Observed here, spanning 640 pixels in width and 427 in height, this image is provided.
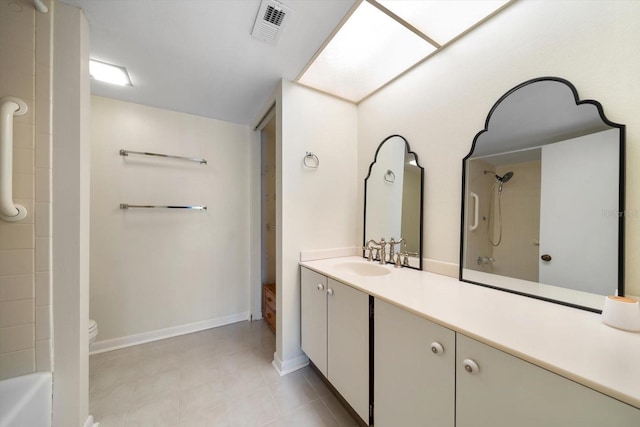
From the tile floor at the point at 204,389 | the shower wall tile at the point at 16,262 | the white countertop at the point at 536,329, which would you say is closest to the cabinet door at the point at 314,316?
the tile floor at the point at 204,389

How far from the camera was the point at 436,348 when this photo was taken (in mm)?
776

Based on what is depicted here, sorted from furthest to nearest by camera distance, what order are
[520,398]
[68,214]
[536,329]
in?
[68,214] < [536,329] < [520,398]

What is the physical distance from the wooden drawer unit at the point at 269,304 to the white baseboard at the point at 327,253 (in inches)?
33.8

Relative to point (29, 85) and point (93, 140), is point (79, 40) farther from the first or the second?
point (93, 140)

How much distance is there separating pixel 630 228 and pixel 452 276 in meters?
0.70

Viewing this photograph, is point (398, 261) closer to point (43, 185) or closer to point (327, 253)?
point (327, 253)

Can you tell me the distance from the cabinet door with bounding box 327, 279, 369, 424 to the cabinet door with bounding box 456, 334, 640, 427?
1.47 ft

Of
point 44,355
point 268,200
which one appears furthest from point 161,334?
point 268,200

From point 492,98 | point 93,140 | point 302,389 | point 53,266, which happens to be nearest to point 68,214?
point 53,266

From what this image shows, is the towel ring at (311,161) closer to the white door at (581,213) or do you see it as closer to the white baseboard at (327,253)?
the white baseboard at (327,253)

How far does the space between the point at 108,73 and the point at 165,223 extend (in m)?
1.28

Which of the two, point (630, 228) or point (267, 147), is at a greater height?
point (267, 147)

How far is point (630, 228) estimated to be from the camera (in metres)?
0.81

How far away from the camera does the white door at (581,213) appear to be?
0.84m
